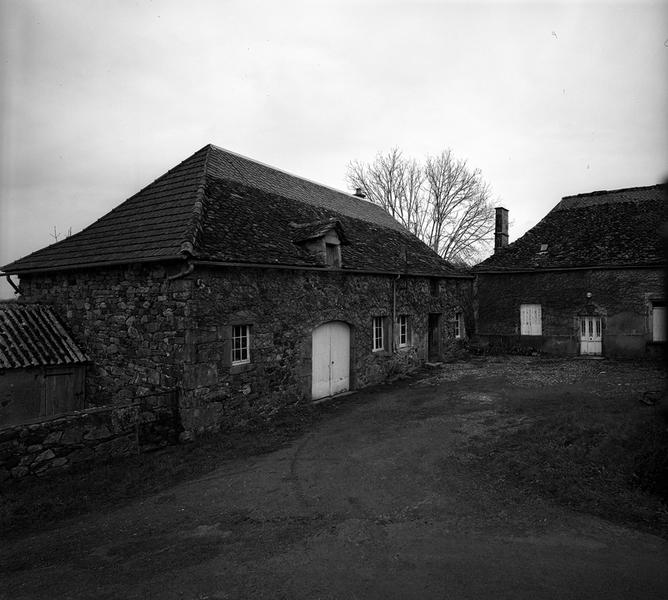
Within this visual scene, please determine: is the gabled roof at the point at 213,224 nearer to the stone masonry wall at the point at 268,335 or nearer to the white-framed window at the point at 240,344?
the stone masonry wall at the point at 268,335

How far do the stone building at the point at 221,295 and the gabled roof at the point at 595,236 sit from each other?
28.2ft

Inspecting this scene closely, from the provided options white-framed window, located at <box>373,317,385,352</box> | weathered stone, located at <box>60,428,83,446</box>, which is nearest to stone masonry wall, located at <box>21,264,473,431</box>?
weathered stone, located at <box>60,428,83,446</box>

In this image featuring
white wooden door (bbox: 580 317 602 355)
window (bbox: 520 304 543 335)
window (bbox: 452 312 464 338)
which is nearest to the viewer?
white wooden door (bbox: 580 317 602 355)

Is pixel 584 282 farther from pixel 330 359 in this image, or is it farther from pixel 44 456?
pixel 44 456

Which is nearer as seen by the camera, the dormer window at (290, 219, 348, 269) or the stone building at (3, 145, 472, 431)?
the stone building at (3, 145, 472, 431)

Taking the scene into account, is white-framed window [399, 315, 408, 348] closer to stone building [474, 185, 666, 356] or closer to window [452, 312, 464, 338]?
window [452, 312, 464, 338]

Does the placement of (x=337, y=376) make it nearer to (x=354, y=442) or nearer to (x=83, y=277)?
(x=354, y=442)

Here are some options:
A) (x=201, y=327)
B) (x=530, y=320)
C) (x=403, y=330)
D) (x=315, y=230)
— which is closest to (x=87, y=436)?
(x=201, y=327)

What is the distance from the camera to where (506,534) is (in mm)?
4906

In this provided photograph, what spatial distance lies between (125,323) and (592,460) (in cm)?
947

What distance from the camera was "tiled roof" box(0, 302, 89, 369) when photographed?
9609 millimetres

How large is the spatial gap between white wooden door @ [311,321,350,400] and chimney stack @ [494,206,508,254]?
1404 cm

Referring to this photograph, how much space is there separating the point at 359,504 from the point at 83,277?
901 centimetres

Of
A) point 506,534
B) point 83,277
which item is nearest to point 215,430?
point 83,277
